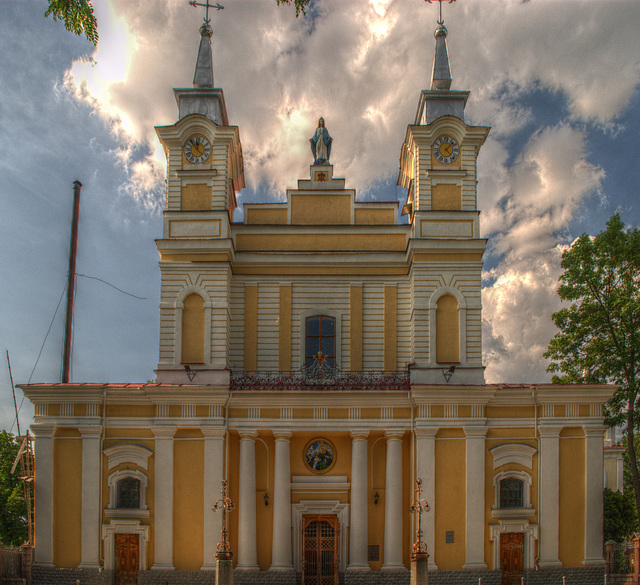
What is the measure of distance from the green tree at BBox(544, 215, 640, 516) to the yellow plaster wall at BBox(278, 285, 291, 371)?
11359mm

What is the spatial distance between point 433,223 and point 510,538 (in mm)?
11194

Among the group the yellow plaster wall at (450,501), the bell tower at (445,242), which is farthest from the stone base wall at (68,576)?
the bell tower at (445,242)

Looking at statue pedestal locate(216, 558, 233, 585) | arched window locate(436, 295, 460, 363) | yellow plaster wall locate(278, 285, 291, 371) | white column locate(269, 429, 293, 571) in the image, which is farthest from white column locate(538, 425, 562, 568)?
statue pedestal locate(216, 558, 233, 585)

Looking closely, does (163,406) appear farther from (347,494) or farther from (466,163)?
(466,163)

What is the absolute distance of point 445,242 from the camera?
24.1 m

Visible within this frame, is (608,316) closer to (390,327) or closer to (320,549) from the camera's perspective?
(390,327)

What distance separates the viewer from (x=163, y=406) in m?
22.1

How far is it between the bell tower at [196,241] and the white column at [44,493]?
163 inches

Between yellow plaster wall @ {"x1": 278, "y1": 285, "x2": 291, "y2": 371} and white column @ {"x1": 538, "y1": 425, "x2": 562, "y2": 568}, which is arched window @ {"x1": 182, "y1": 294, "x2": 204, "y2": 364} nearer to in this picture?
yellow plaster wall @ {"x1": 278, "y1": 285, "x2": 291, "y2": 371}

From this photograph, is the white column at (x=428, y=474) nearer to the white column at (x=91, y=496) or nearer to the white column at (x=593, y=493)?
the white column at (x=593, y=493)

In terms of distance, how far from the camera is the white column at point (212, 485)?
2134 centimetres

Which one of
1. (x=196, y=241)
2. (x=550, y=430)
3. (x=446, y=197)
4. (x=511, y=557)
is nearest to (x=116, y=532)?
(x=196, y=241)

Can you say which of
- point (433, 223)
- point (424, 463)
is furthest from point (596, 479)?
point (433, 223)

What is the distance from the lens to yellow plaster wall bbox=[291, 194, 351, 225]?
26.0m
